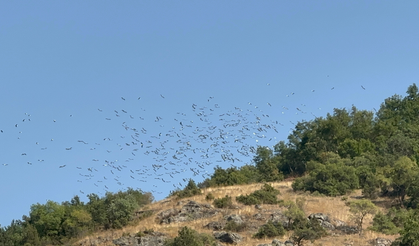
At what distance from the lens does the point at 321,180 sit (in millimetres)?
56031

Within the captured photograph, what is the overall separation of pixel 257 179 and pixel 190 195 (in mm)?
17562

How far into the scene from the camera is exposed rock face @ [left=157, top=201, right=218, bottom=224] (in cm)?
4584

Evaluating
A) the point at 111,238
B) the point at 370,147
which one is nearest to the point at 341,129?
the point at 370,147

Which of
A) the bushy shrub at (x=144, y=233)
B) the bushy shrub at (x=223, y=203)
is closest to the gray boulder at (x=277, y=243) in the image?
the bushy shrub at (x=144, y=233)

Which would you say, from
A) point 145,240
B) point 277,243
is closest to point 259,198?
point 277,243

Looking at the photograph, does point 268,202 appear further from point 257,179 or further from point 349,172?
point 257,179

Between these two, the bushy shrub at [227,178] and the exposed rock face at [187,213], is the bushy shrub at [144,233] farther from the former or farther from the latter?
the bushy shrub at [227,178]

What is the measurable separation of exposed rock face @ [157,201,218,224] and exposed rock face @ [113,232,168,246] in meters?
6.05

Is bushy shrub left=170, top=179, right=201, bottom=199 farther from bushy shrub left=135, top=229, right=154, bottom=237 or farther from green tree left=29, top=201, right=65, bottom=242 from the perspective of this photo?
bushy shrub left=135, top=229, right=154, bottom=237

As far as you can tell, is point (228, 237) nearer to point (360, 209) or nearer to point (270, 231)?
point (270, 231)

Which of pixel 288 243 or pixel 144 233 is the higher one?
pixel 144 233

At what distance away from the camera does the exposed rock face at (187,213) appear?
4584 centimetres

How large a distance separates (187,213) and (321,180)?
55.3 feet

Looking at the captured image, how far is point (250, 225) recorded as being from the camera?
41.8 metres
